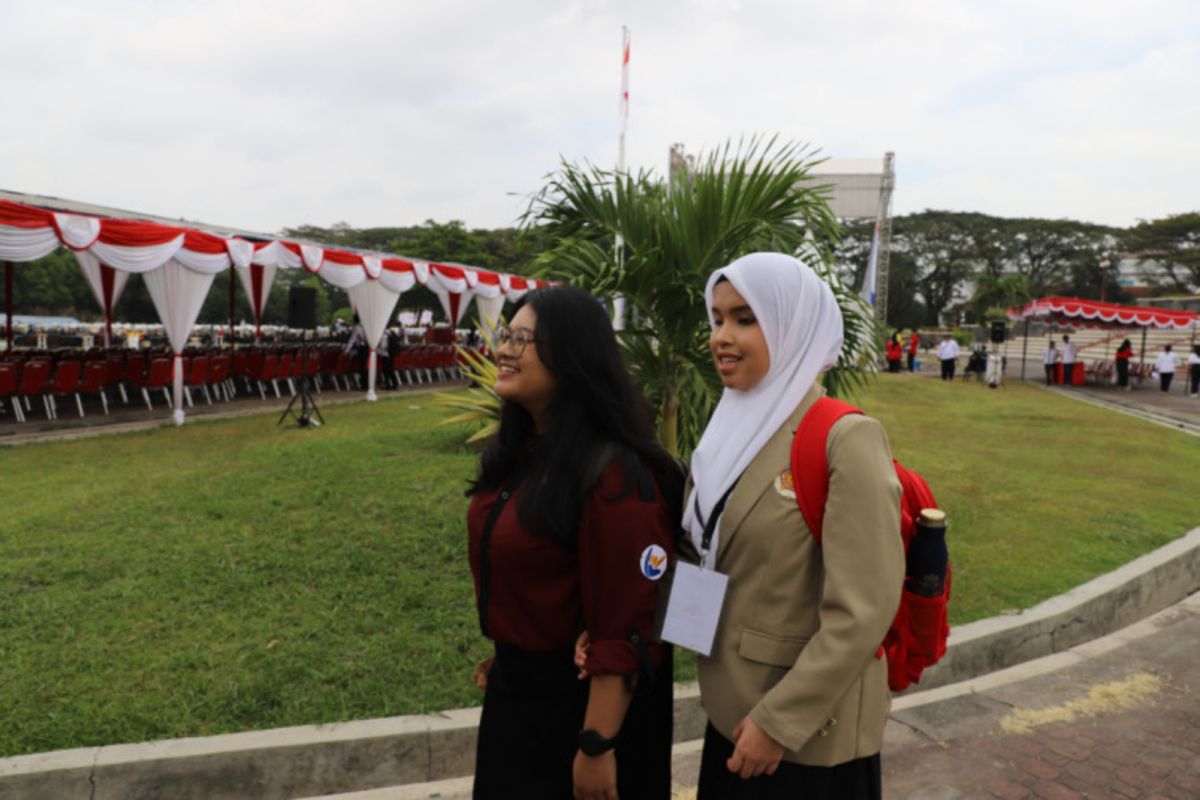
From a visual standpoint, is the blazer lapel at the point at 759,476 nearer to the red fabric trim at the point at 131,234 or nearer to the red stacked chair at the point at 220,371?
the red fabric trim at the point at 131,234

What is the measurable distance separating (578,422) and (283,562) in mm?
3652

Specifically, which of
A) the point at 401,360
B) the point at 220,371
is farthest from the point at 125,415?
the point at 401,360

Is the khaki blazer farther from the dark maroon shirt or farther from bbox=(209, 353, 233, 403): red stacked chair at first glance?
bbox=(209, 353, 233, 403): red stacked chair

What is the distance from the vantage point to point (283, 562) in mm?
4570

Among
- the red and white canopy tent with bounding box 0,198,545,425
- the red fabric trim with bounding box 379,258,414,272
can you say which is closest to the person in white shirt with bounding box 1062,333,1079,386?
the red and white canopy tent with bounding box 0,198,545,425

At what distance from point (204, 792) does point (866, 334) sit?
3795mm

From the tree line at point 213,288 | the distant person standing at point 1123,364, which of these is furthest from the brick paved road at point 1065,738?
the tree line at point 213,288

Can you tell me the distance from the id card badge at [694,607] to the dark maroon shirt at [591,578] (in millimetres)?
38

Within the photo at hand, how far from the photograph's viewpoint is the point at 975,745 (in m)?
3.11

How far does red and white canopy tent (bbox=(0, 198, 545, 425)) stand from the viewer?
29.8 feet

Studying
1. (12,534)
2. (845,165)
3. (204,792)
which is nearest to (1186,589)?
(204,792)

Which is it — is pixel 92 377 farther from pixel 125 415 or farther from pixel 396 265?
pixel 396 265

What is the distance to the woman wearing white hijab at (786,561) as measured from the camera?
1297mm

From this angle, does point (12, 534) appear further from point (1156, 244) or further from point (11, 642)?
point (1156, 244)
